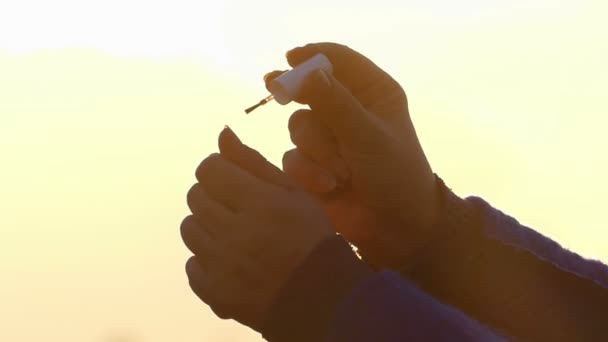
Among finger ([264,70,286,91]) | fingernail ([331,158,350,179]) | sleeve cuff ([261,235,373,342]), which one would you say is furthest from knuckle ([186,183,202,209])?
fingernail ([331,158,350,179])

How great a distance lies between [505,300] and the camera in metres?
3.34

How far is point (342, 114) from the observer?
3186mm

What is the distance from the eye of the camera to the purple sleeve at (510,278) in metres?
2.90

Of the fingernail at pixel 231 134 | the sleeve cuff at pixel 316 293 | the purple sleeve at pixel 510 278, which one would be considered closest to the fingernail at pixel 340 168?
the purple sleeve at pixel 510 278

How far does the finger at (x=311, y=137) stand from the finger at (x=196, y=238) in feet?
3.03

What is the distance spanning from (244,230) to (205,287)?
188mm

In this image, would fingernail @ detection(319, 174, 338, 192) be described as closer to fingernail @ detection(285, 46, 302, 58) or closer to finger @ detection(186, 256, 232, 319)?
fingernail @ detection(285, 46, 302, 58)

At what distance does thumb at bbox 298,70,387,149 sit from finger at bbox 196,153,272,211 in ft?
1.95

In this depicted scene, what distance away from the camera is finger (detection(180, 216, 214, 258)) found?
2.36 meters

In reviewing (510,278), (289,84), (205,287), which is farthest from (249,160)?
(510,278)

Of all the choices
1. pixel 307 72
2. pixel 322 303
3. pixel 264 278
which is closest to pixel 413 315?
pixel 322 303

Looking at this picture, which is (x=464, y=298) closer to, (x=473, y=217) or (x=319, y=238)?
A: (x=473, y=217)

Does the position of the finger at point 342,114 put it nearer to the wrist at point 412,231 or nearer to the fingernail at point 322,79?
the fingernail at point 322,79

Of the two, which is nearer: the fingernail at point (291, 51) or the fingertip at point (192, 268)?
the fingertip at point (192, 268)
